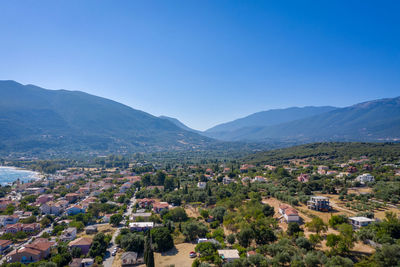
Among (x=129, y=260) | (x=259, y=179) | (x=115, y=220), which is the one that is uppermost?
(x=259, y=179)

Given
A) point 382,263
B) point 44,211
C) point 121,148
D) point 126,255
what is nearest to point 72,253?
point 126,255

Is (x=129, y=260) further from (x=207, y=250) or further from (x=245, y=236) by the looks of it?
(x=245, y=236)

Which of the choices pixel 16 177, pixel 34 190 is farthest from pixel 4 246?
pixel 16 177

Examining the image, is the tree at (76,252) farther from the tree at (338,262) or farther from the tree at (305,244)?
the tree at (338,262)

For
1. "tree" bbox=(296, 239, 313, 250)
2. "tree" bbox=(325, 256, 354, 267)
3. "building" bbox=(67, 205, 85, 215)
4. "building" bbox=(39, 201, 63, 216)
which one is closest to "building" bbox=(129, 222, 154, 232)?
"building" bbox=(67, 205, 85, 215)

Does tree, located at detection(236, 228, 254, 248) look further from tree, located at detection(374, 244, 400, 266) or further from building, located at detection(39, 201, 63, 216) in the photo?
building, located at detection(39, 201, 63, 216)

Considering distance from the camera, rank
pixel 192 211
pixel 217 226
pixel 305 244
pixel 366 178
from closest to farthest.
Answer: pixel 305 244 < pixel 217 226 < pixel 192 211 < pixel 366 178

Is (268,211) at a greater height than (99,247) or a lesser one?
greater

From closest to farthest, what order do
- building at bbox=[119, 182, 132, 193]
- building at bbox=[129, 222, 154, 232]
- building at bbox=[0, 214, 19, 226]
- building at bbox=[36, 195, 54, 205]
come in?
building at bbox=[129, 222, 154, 232] < building at bbox=[0, 214, 19, 226] < building at bbox=[36, 195, 54, 205] < building at bbox=[119, 182, 132, 193]
